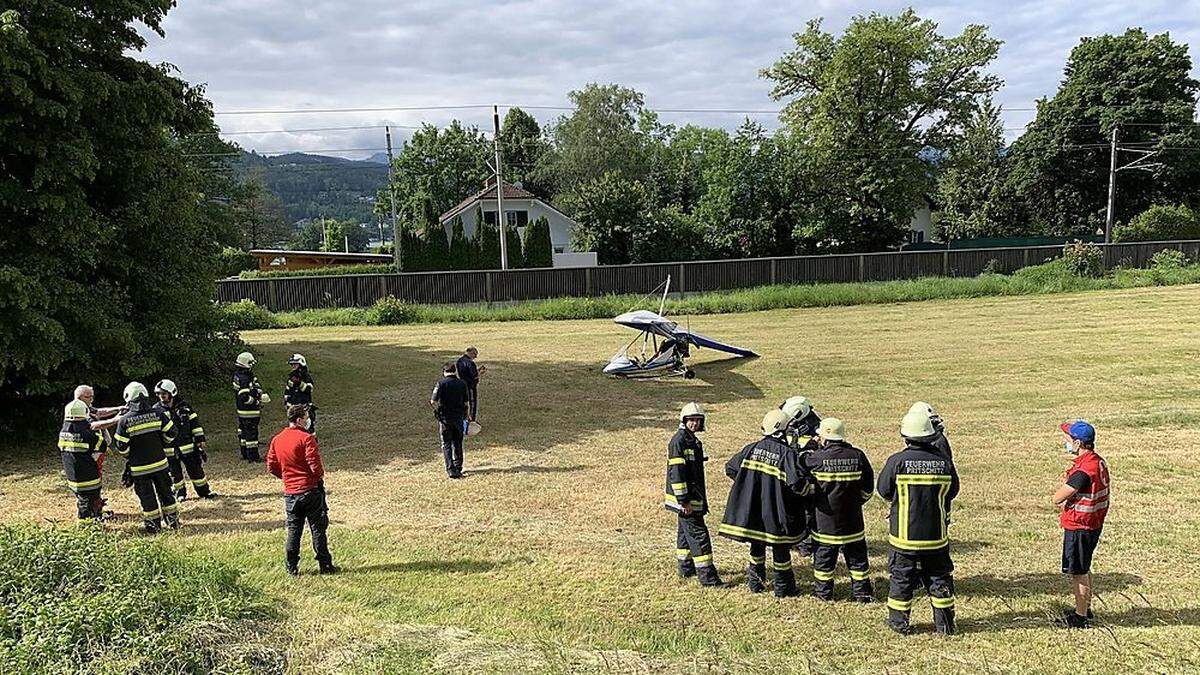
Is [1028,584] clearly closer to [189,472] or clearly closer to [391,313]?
[189,472]

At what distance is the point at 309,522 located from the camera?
24.9 feet

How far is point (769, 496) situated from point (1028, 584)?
2.61 meters

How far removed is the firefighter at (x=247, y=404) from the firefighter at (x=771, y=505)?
795cm

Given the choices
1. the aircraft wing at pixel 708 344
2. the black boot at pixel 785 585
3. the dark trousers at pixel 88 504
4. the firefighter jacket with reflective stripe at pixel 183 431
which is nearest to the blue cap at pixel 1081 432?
the black boot at pixel 785 585

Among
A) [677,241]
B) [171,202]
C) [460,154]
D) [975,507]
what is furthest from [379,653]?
[460,154]

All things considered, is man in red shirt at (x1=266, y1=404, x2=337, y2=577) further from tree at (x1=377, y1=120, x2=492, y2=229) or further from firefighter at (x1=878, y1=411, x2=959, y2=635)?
tree at (x1=377, y1=120, x2=492, y2=229)

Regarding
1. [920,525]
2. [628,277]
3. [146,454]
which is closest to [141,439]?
[146,454]

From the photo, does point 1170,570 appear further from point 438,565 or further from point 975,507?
point 438,565

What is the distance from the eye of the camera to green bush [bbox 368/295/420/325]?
28750mm

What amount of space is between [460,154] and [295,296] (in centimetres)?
3992

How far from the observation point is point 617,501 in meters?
9.94

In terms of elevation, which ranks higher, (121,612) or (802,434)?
(802,434)

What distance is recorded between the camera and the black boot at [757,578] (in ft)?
23.5

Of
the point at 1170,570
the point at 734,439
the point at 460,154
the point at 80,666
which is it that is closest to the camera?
the point at 80,666
